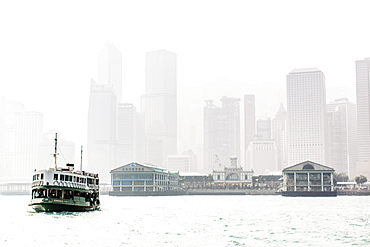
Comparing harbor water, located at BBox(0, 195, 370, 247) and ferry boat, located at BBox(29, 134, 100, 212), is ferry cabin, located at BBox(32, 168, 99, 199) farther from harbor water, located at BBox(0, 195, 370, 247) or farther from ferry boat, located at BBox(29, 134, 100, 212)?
harbor water, located at BBox(0, 195, 370, 247)

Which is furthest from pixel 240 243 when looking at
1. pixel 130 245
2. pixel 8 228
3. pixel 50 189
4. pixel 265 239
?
pixel 50 189

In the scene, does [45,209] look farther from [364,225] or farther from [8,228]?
[364,225]

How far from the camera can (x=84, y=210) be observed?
10150 cm

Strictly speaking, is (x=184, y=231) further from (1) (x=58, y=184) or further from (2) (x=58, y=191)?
(2) (x=58, y=191)

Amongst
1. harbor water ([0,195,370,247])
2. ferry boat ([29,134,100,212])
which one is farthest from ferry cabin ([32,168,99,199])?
harbor water ([0,195,370,247])

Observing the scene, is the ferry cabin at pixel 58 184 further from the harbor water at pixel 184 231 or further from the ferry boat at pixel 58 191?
the harbor water at pixel 184 231

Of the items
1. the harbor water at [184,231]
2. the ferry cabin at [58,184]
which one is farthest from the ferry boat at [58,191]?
the harbor water at [184,231]

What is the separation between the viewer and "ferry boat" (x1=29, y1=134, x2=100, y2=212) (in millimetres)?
93938

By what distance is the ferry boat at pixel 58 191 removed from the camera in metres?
93.9

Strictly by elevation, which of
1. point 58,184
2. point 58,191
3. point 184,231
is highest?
point 58,184

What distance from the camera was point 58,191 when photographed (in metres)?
95.3

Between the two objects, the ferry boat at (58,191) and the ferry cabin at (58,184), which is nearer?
the ferry boat at (58,191)

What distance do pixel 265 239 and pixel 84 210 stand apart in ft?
157

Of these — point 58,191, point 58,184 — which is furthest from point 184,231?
point 58,191
